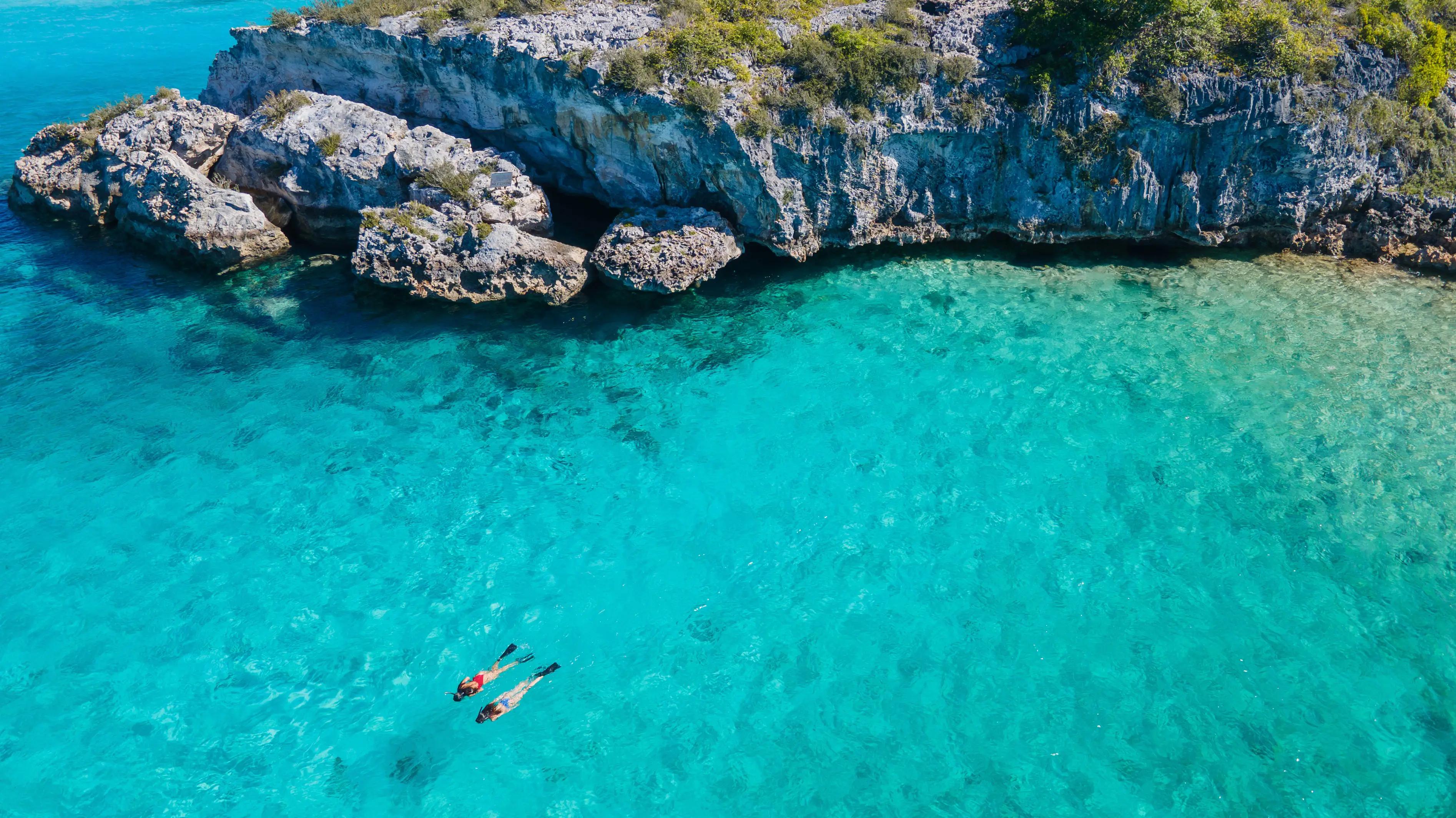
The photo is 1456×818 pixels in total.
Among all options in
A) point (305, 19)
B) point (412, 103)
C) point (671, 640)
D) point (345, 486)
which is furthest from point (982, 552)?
point (305, 19)

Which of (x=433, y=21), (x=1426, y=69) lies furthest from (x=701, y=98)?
(x=1426, y=69)

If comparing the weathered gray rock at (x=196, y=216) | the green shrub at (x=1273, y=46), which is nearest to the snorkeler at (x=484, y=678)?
the weathered gray rock at (x=196, y=216)

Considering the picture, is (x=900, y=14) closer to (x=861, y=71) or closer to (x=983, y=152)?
(x=861, y=71)

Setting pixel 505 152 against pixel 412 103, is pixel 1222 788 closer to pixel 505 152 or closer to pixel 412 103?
pixel 505 152

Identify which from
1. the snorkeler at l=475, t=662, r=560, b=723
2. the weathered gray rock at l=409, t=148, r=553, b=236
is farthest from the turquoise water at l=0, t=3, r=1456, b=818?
the weathered gray rock at l=409, t=148, r=553, b=236

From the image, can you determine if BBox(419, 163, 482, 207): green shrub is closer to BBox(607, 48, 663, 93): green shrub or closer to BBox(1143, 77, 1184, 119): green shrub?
BBox(607, 48, 663, 93): green shrub
